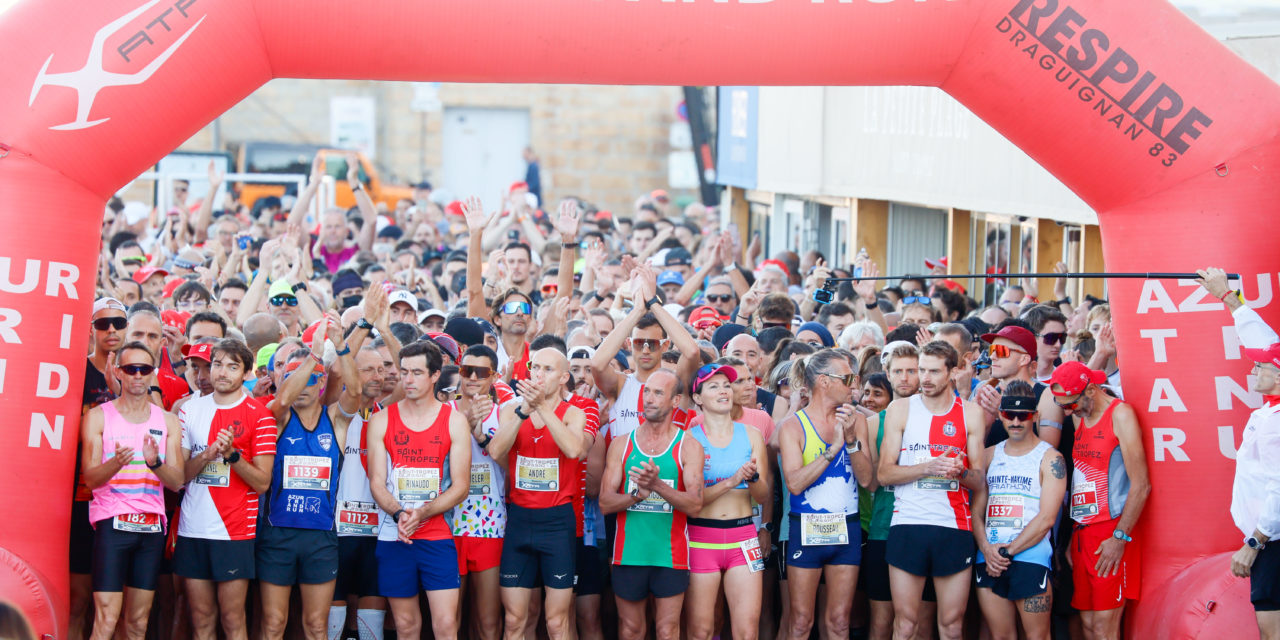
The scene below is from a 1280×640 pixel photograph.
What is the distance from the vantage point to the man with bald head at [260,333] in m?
7.71

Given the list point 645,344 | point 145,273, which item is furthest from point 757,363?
point 145,273

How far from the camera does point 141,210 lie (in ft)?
52.9

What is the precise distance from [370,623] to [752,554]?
1802mm

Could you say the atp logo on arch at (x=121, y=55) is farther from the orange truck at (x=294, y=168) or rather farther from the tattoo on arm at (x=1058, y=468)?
the orange truck at (x=294, y=168)

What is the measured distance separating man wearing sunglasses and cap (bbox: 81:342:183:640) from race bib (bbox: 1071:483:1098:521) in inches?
155

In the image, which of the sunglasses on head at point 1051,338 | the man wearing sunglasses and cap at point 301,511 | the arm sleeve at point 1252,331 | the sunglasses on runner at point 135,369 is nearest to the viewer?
the arm sleeve at point 1252,331

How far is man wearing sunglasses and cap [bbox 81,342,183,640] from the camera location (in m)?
6.15

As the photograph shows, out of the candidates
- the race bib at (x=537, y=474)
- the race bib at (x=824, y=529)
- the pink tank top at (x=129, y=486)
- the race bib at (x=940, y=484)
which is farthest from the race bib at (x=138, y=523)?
the race bib at (x=940, y=484)

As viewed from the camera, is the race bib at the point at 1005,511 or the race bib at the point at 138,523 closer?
the race bib at the point at 138,523

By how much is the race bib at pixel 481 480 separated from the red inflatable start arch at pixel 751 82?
5.69 feet

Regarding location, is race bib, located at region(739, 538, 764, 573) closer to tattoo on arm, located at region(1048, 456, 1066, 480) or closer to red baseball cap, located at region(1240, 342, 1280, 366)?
tattoo on arm, located at region(1048, 456, 1066, 480)

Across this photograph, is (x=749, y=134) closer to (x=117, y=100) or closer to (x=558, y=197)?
(x=558, y=197)

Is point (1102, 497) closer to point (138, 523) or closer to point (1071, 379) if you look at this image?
point (1071, 379)

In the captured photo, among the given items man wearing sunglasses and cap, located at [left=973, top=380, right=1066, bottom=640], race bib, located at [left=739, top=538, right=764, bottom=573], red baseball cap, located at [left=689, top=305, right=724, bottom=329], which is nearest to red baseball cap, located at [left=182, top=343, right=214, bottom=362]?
race bib, located at [left=739, top=538, right=764, bottom=573]
